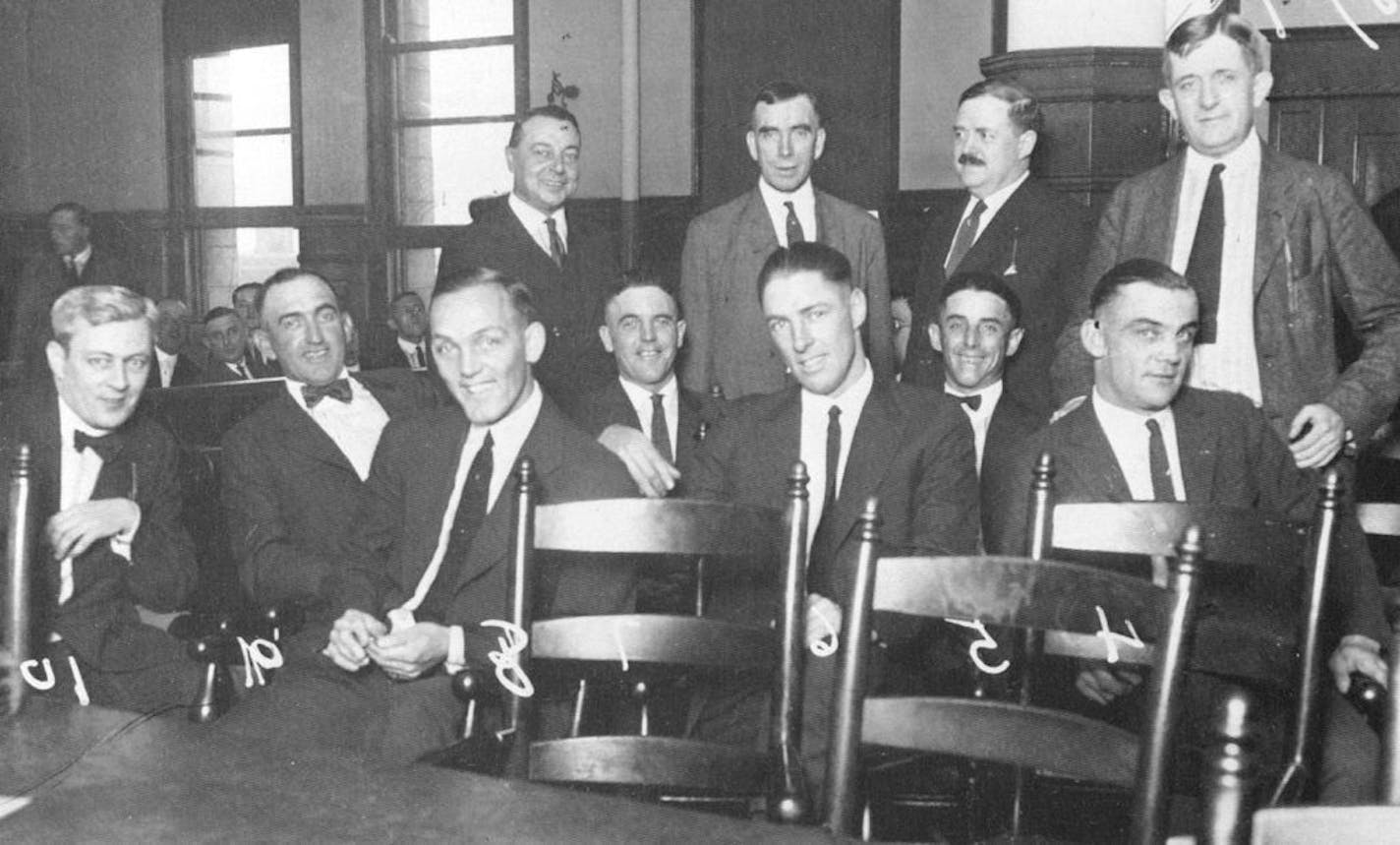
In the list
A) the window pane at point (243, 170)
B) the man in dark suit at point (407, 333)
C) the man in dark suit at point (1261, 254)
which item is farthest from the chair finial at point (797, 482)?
the window pane at point (243, 170)

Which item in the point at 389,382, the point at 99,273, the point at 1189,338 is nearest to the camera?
the point at 1189,338

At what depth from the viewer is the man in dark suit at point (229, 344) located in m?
7.12

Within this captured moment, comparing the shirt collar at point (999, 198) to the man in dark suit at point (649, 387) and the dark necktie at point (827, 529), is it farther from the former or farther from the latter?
the dark necktie at point (827, 529)

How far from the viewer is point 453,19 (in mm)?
8273

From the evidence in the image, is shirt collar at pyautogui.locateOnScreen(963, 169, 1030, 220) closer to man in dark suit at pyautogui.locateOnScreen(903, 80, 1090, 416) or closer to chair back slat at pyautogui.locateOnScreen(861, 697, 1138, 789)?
man in dark suit at pyautogui.locateOnScreen(903, 80, 1090, 416)

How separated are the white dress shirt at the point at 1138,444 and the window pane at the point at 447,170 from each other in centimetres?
609

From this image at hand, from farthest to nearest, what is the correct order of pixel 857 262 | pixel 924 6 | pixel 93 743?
1. pixel 924 6
2. pixel 857 262
3. pixel 93 743

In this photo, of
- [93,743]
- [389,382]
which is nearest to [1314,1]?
[389,382]

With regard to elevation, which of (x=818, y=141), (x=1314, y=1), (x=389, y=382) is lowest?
(x=389, y=382)

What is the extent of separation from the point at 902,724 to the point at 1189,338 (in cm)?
120

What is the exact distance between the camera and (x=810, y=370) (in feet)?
8.77

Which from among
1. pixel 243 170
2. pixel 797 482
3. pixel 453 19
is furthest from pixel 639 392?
pixel 243 170

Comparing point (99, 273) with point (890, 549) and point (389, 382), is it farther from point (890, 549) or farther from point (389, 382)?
point (890, 549)

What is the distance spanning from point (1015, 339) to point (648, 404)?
91 centimetres
